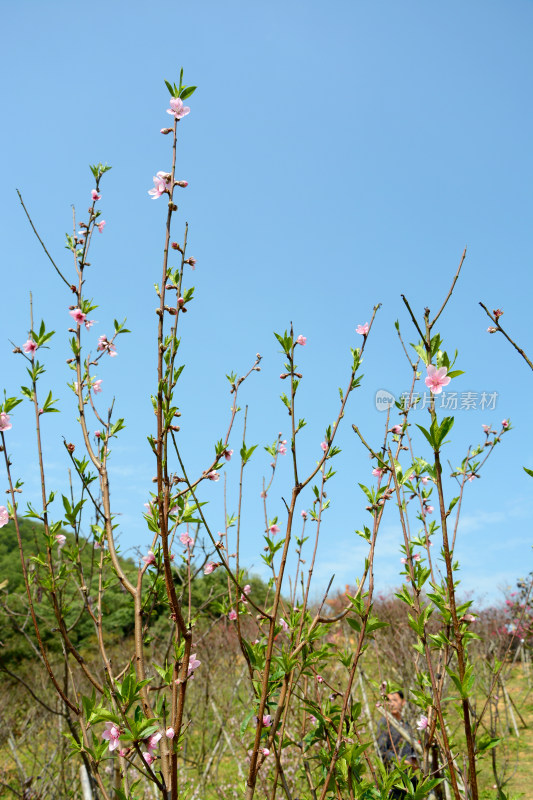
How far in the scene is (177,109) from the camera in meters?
2.14

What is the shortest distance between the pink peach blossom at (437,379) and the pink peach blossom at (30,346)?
6.30 ft

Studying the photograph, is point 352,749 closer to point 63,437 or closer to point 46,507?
point 46,507

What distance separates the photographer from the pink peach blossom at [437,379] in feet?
5.91

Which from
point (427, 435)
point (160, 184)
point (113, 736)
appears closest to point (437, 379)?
point (427, 435)

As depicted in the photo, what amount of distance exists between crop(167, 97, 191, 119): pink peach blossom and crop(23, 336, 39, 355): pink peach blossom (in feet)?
4.22

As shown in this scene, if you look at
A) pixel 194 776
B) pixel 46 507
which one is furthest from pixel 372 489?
pixel 194 776

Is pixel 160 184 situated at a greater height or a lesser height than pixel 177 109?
lesser

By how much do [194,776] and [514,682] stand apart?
10.2m

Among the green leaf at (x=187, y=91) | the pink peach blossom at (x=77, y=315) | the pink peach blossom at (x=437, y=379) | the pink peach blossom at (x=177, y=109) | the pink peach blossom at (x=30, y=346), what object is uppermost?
the green leaf at (x=187, y=91)

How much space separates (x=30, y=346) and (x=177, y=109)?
4.35 ft

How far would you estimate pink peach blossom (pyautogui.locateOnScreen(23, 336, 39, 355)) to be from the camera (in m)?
2.66

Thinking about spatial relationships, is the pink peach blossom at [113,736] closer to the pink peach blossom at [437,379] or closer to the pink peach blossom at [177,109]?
the pink peach blossom at [437,379]

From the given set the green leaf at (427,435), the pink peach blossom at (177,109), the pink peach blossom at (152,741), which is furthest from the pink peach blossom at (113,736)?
the pink peach blossom at (177,109)

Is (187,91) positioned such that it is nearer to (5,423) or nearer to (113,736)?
(5,423)
